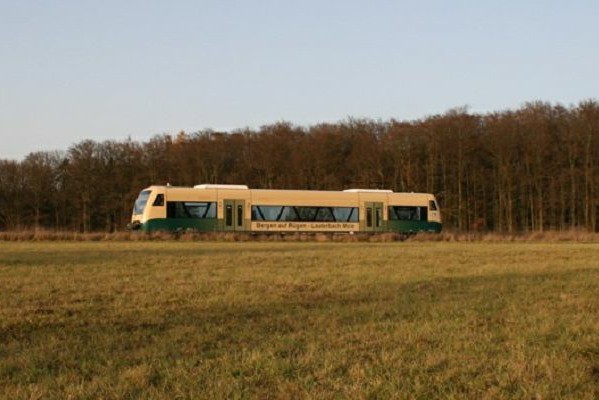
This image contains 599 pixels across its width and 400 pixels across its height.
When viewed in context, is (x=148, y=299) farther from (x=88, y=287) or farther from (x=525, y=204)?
(x=525, y=204)

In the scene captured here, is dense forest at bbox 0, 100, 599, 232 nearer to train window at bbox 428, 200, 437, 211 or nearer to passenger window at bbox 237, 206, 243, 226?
train window at bbox 428, 200, 437, 211

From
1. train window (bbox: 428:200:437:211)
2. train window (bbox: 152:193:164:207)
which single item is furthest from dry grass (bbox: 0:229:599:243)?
train window (bbox: 428:200:437:211)

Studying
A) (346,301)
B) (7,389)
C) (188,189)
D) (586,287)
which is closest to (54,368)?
(7,389)

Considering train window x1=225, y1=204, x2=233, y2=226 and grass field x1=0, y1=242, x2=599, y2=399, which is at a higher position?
train window x1=225, y1=204, x2=233, y2=226

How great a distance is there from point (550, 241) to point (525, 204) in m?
16.8

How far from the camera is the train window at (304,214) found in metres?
43.2

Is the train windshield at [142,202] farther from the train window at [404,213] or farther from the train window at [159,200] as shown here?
the train window at [404,213]

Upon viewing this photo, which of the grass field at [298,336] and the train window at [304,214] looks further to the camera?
the train window at [304,214]

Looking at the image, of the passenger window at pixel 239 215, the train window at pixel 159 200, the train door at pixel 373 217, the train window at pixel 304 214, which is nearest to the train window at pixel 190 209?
the train window at pixel 159 200

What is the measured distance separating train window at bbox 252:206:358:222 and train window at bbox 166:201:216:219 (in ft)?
8.80

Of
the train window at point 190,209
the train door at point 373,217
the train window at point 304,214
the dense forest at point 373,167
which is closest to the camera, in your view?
the train window at point 190,209

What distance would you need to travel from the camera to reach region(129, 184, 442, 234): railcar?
41.2 meters

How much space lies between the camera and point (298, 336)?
7.91 meters

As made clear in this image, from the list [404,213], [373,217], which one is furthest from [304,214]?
[404,213]
